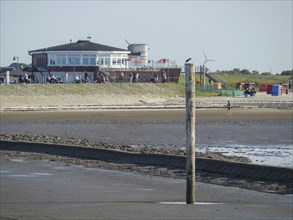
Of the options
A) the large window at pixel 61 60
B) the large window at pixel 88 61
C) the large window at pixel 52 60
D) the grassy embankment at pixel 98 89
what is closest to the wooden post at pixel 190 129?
the grassy embankment at pixel 98 89

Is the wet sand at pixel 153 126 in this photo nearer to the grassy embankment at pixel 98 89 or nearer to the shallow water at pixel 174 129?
the shallow water at pixel 174 129

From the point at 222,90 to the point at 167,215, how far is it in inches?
2931

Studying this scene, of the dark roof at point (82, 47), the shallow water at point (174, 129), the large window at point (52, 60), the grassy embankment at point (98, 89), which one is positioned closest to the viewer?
the shallow water at point (174, 129)

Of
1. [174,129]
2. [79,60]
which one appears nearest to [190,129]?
[174,129]

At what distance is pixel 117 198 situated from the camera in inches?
645

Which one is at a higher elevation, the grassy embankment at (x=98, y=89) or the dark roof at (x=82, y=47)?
the dark roof at (x=82, y=47)

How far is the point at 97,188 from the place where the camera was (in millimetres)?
17859

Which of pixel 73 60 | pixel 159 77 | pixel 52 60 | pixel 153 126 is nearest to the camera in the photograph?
pixel 153 126

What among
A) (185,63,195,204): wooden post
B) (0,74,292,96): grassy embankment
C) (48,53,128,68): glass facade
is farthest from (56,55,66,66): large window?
Result: (185,63,195,204): wooden post

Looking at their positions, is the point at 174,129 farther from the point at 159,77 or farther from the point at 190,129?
the point at 159,77

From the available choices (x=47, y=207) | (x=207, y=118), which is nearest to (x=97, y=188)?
(x=47, y=207)

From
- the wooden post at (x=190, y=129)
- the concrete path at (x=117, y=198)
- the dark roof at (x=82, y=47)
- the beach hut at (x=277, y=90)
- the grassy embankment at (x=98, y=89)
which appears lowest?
the beach hut at (x=277, y=90)

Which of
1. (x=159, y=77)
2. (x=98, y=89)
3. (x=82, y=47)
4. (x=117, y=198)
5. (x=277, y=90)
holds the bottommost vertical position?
(x=277, y=90)

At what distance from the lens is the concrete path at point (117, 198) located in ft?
47.0
